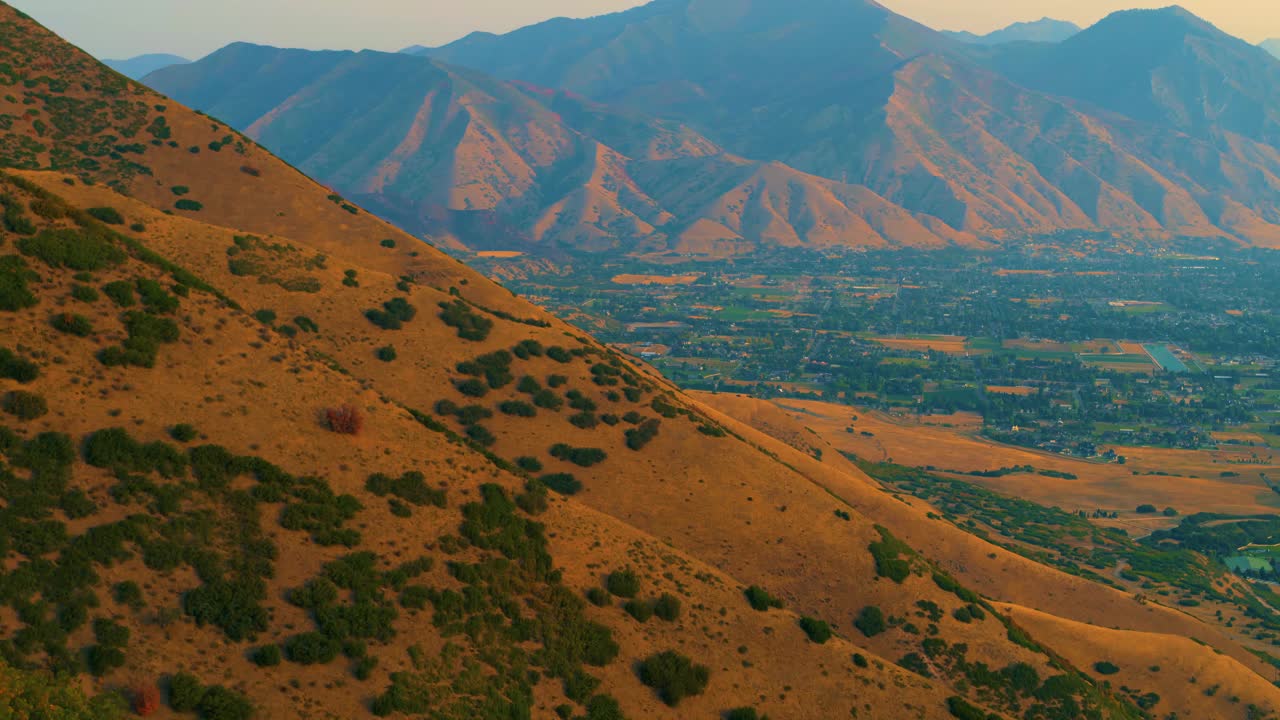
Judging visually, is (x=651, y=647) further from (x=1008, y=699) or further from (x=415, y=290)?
(x=415, y=290)

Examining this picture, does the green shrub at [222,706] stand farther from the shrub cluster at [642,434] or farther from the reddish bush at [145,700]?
the shrub cluster at [642,434]

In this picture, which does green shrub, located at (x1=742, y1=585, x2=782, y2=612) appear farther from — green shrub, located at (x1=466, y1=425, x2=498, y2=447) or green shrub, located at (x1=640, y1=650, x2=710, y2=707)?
green shrub, located at (x1=466, y1=425, x2=498, y2=447)

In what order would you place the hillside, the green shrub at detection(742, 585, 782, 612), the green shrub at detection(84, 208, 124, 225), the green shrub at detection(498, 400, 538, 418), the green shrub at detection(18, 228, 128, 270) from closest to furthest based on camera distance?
the hillside, the green shrub at detection(18, 228, 128, 270), the green shrub at detection(742, 585, 782, 612), the green shrub at detection(498, 400, 538, 418), the green shrub at detection(84, 208, 124, 225)

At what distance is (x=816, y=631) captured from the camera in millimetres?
56625

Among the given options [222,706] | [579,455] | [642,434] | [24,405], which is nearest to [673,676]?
[222,706]

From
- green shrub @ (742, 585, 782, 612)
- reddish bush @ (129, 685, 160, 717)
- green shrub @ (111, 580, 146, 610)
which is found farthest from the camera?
green shrub @ (742, 585, 782, 612)

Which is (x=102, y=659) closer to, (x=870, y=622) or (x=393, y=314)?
(x=870, y=622)

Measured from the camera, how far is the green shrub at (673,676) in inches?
1928

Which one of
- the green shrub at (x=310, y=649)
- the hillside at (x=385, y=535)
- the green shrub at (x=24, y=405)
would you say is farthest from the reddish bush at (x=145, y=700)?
the green shrub at (x=24, y=405)

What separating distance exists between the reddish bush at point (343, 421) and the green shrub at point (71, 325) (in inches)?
514

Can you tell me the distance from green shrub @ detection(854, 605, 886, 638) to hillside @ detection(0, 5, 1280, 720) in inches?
6.8

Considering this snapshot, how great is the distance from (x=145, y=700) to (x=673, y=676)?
2457 cm

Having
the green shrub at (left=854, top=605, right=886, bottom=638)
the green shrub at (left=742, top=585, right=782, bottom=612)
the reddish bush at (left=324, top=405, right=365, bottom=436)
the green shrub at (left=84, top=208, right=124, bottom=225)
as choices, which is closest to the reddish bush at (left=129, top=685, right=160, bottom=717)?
the reddish bush at (left=324, top=405, right=365, bottom=436)

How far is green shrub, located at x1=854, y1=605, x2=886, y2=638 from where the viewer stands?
69562 millimetres
